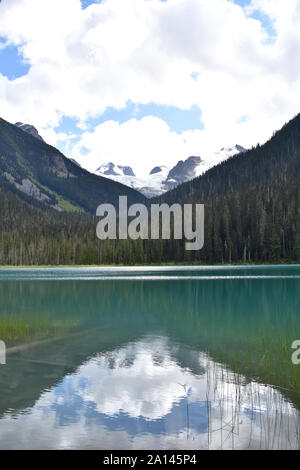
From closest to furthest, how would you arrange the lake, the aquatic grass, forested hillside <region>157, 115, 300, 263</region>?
the lake
the aquatic grass
forested hillside <region>157, 115, 300, 263</region>

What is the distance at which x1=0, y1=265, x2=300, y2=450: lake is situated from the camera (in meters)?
11.4

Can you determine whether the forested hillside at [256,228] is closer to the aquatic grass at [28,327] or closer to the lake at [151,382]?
the lake at [151,382]

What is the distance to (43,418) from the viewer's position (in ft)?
41.5

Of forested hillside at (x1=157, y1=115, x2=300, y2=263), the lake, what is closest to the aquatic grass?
the lake

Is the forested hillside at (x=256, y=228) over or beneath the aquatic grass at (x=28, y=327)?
over

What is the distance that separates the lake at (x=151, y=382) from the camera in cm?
1139

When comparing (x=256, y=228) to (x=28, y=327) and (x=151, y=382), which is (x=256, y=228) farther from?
(x=151, y=382)

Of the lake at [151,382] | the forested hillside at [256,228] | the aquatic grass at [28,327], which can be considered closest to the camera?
the lake at [151,382]

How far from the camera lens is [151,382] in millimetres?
16688

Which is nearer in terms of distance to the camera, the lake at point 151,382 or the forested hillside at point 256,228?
the lake at point 151,382

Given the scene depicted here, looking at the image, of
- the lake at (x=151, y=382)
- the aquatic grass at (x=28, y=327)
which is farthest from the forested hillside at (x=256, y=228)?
the aquatic grass at (x=28, y=327)

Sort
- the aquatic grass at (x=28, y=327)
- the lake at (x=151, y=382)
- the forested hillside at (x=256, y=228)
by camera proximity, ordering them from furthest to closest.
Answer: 1. the forested hillside at (x=256, y=228)
2. the aquatic grass at (x=28, y=327)
3. the lake at (x=151, y=382)

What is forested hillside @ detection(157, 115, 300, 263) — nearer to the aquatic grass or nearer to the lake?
the lake

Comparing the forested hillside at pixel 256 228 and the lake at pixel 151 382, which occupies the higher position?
the forested hillside at pixel 256 228
